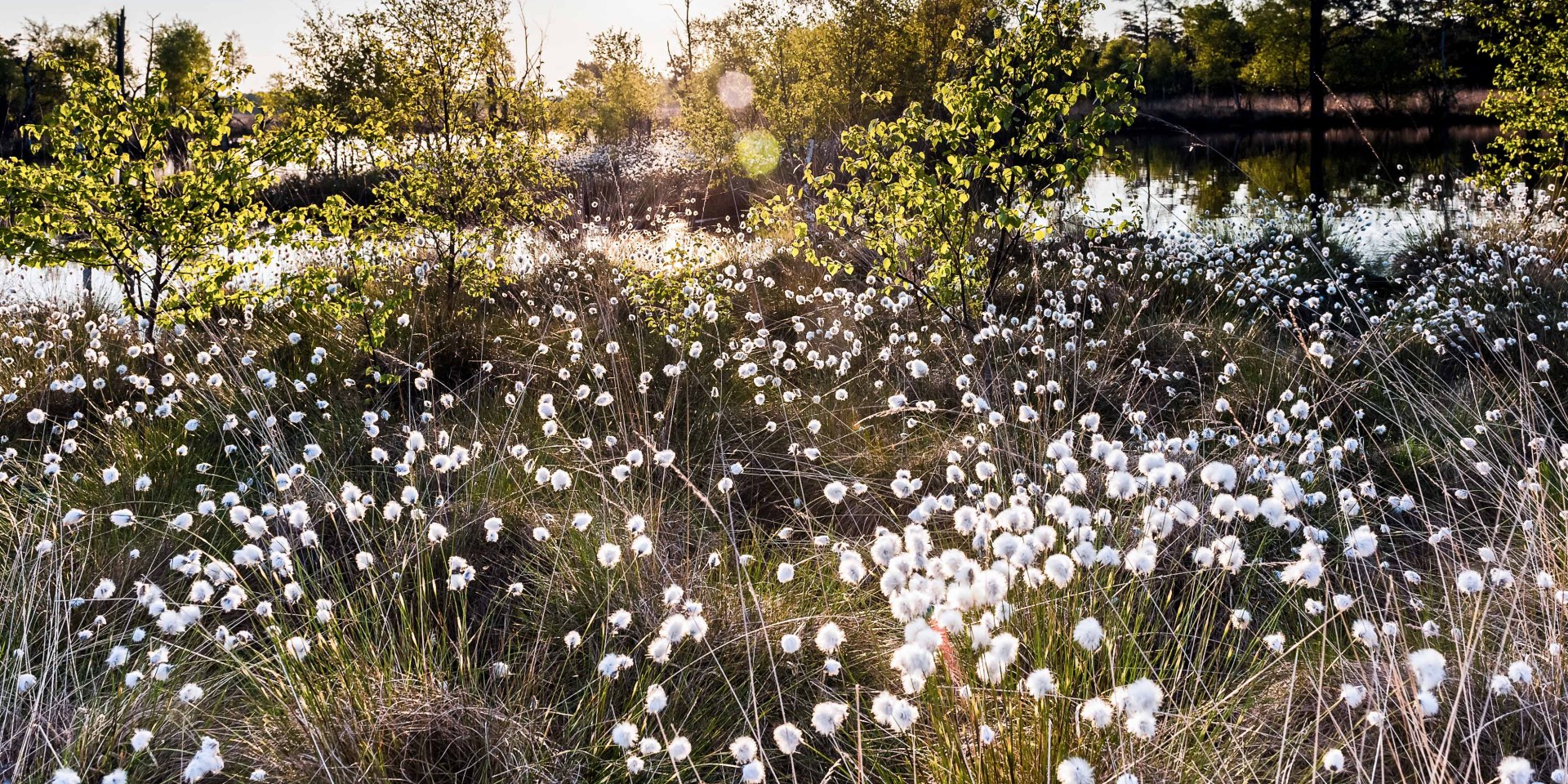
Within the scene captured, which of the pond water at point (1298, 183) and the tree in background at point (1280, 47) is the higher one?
the tree in background at point (1280, 47)

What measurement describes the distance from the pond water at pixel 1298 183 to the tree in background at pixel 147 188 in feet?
18.1

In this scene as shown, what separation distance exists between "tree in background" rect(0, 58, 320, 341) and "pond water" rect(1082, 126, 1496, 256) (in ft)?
18.1

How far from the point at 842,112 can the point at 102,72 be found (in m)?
16.8

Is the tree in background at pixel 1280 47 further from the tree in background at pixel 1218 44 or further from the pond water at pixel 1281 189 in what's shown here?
the pond water at pixel 1281 189

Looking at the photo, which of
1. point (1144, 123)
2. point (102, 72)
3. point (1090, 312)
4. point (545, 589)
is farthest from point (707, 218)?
point (1144, 123)

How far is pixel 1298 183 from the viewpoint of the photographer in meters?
22.1

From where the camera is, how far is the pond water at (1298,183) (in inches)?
482

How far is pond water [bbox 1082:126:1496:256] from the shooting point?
1225 cm

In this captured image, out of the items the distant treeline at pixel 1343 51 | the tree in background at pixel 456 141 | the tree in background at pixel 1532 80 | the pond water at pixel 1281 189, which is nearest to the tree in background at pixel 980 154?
the pond water at pixel 1281 189

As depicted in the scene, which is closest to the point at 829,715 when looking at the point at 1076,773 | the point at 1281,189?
the point at 1076,773

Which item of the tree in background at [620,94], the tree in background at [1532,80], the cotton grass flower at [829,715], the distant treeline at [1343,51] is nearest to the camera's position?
the cotton grass flower at [829,715]

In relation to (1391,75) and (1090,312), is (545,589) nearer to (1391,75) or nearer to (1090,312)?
(1090,312)

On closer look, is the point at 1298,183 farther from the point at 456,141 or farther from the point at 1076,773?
the point at 1076,773

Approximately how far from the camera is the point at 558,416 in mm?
5555
